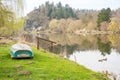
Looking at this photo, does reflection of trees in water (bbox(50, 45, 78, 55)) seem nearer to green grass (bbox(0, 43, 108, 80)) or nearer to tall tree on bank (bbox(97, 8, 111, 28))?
green grass (bbox(0, 43, 108, 80))

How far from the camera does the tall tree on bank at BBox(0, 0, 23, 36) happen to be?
25.5 meters

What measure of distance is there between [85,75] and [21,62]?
6.59 meters

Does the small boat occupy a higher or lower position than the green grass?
higher

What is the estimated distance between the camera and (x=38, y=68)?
2197cm

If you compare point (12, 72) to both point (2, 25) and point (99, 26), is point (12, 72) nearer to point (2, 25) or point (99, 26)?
point (2, 25)

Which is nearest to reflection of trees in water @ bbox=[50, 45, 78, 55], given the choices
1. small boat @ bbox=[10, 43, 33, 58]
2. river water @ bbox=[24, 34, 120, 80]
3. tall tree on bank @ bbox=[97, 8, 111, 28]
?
river water @ bbox=[24, 34, 120, 80]

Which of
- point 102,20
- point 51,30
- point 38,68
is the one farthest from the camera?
point 51,30

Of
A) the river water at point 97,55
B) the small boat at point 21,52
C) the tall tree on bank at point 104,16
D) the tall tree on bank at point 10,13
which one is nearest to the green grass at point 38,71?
the small boat at point 21,52

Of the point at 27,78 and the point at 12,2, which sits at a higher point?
the point at 12,2

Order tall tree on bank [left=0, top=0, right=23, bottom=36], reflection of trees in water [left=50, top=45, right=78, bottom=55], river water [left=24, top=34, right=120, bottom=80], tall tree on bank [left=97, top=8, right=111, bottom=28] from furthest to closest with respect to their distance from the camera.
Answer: tall tree on bank [left=97, top=8, right=111, bottom=28] → reflection of trees in water [left=50, top=45, right=78, bottom=55] → river water [left=24, top=34, right=120, bottom=80] → tall tree on bank [left=0, top=0, right=23, bottom=36]

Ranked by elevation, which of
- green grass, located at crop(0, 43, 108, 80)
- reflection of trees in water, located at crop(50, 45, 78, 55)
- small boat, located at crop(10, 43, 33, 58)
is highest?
small boat, located at crop(10, 43, 33, 58)

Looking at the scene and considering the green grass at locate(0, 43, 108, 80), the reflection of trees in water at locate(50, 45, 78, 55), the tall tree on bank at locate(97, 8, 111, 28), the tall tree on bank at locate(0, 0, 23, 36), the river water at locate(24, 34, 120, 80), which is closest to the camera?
the green grass at locate(0, 43, 108, 80)

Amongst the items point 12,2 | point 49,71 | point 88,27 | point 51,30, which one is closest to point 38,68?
point 49,71

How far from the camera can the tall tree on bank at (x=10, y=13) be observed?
25500 millimetres
